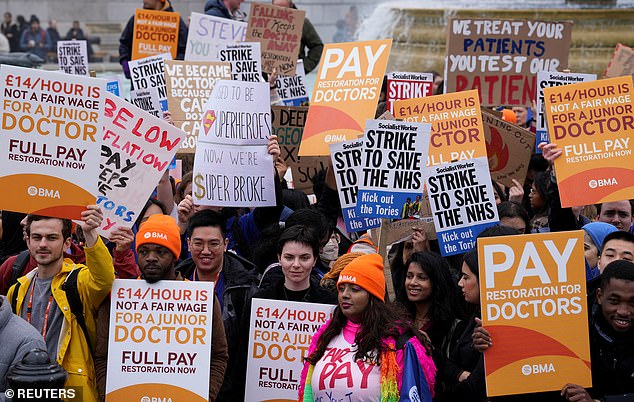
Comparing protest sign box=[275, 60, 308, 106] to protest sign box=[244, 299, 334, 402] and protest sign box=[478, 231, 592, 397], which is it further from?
protest sign box=[478, 231, 592, 397]

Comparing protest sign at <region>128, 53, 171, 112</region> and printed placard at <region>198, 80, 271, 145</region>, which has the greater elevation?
protest sign at <region>128, 53, 171, 112</region>

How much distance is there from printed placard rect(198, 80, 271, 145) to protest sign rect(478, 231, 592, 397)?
3055 millimetres

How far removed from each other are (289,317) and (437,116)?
2475mm

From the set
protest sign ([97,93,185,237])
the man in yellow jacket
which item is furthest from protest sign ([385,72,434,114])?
the man in yellow jacket

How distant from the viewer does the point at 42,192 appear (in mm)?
6344

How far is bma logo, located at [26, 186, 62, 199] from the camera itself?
6.31m

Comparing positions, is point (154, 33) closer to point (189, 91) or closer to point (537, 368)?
point (189, 91)

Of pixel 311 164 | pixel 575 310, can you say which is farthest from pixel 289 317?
pixel 311 164

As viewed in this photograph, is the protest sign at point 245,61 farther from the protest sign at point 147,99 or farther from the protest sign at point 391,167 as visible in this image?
the protest sign at point 391,167

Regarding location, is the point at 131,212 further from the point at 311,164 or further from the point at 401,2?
the point at 401,2

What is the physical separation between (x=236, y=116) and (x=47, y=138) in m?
2.32

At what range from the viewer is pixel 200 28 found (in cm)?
1203

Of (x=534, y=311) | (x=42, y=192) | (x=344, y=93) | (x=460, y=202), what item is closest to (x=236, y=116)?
(x=344, y=93)

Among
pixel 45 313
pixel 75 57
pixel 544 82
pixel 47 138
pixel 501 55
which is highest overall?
pixel 75 57
